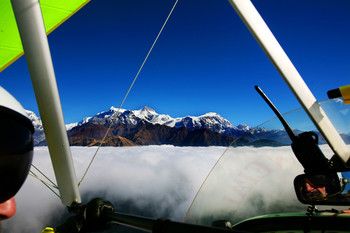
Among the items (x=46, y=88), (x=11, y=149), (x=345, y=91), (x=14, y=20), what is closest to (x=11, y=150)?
(x=11, y=149)

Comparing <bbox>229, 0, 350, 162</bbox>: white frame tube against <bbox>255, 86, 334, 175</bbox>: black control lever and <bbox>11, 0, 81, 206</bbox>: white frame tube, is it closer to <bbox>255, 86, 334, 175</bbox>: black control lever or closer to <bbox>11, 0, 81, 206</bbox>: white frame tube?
<bbox>255, 86, 334, 175</bbox>: black control lever

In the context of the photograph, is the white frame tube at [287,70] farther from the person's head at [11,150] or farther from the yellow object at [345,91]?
the person's head at [11,150]

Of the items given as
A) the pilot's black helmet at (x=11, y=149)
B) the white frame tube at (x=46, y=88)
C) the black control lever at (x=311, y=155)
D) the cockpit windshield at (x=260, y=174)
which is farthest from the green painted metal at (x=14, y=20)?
the black control lever at (x=311, y=155)

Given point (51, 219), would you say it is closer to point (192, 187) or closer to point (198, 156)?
point (192, 187)

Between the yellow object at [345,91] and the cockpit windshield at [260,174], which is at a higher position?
the yellow object at [345,91]

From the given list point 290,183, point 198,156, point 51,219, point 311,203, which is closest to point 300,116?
point 290,183

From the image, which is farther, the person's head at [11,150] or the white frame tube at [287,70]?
the white frame tube at [287,70]

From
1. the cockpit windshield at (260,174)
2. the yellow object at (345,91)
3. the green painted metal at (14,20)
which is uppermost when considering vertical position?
the green painted metal at (14,20)

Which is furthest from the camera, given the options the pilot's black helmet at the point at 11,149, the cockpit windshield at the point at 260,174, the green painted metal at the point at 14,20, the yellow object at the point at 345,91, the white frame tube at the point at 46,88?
the green painted metal at the point at 14,20
